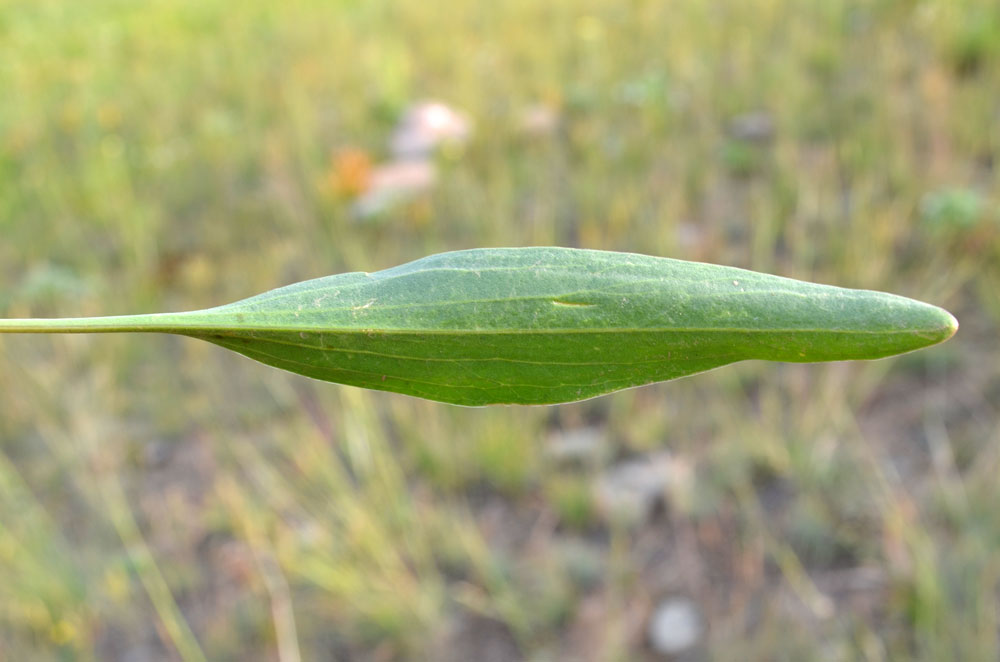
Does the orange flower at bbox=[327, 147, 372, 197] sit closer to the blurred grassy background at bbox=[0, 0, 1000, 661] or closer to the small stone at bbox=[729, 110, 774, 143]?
the blurred grassy background at bbox=[0, 0, 1000, 661]

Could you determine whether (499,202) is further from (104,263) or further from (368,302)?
(368,302)

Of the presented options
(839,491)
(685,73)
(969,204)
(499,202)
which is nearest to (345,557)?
(839,491)

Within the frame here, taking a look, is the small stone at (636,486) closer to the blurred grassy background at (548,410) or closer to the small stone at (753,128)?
the blurred grassy background at (548,410)

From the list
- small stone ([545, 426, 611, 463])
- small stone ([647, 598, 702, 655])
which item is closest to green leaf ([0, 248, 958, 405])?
small stone ([647, 598, 702, 655])

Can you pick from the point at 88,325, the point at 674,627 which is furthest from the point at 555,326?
the point at 674,627

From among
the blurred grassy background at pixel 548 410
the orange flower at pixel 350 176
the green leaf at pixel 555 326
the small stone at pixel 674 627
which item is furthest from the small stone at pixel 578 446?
the green leaf at pixel 555 326

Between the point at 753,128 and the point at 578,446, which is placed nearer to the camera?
the point at 578,446

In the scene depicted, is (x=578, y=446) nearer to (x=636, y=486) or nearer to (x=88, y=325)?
(x=636, y=486)
